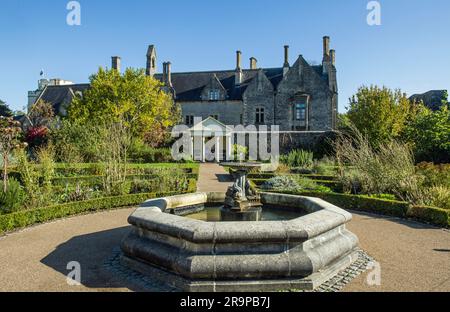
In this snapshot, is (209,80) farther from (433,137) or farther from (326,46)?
(433,137)

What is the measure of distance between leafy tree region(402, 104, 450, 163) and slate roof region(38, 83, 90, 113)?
38.9m

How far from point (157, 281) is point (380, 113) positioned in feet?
95.7

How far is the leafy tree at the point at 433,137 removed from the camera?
22891mm

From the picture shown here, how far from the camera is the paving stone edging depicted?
6.16m

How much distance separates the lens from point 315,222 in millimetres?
6695

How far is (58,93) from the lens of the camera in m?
48.0

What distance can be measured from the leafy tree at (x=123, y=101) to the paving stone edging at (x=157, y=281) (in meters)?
27.6

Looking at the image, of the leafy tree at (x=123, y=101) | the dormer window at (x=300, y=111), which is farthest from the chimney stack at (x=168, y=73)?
the dormer window at (x=300, y=111)

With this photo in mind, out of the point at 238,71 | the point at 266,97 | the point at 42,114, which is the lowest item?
the point at 42,114

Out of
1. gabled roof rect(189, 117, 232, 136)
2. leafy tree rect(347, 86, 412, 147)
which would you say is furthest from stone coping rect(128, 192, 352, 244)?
gabled roof rect(189, 117, 232, 136)

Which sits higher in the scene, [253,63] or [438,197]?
[253,63]

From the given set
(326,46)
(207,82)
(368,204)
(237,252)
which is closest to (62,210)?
(237,252)
